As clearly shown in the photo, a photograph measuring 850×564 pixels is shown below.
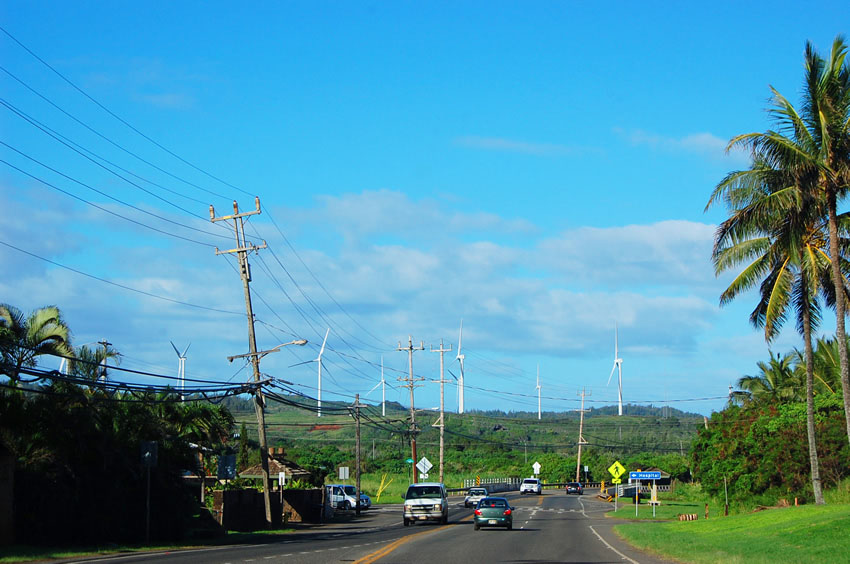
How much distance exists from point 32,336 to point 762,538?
24.1 metres

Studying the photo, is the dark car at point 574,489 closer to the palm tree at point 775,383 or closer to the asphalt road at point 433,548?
the palm tree at point 775,383

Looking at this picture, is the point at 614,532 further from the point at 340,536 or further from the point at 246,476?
the point at 246,476

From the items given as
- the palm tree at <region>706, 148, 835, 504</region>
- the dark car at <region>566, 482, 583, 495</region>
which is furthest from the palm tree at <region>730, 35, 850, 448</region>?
the dark car at <region>566, 482, 583, 495</region>

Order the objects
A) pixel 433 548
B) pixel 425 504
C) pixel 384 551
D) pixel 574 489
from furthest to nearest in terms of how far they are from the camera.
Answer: pixel 574 489 < pixel 425 504 < pixel 433 548 < pixel 384 551

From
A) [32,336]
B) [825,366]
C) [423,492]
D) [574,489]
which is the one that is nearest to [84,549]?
[32,336]

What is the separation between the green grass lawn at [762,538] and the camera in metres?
22.5

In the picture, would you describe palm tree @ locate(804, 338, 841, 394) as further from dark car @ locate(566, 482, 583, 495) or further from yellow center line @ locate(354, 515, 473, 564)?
dark car @ locate(566, 482, 583, 495)

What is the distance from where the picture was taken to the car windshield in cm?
4394

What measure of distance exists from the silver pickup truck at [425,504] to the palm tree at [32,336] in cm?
1963

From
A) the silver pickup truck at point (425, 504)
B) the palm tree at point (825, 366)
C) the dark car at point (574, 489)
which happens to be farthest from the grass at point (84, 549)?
the dark car at point (574, 489)

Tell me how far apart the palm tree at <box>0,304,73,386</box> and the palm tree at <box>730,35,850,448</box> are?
2456cm

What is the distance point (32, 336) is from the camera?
2858 cm

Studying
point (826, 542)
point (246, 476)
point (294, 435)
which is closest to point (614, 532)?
point (826, 542)

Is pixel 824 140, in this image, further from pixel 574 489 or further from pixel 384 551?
pixel 574 489
